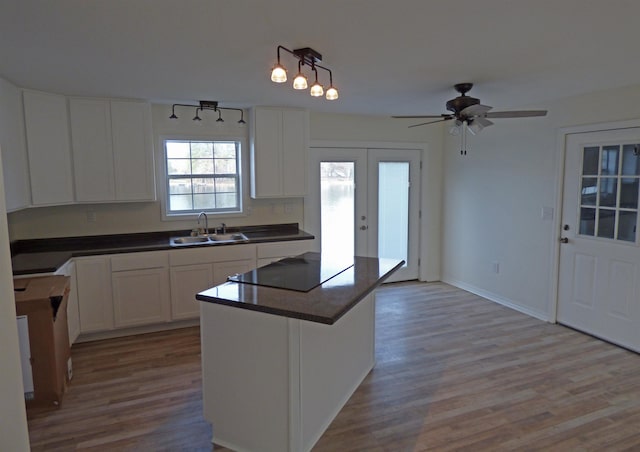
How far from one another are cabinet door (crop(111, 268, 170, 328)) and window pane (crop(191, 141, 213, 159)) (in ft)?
4.63

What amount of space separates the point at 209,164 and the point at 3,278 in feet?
12.6

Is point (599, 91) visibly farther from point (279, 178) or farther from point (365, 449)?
point (365, 449)

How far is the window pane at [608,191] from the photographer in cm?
375

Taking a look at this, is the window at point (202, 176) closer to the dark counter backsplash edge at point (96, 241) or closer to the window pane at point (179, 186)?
the window pane at point (179, 186)

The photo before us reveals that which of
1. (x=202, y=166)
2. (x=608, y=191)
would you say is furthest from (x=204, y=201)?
(x=608, y=191)

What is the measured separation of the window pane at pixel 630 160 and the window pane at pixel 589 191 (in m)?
0.28

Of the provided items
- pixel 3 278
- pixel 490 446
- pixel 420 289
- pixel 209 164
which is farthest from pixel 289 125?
pixel 3 278

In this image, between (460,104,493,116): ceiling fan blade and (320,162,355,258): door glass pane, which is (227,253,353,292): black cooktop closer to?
(460,104,493,116): ceiling fan blade

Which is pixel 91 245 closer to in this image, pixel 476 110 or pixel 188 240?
pixel 188 240

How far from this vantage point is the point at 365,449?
236 cm

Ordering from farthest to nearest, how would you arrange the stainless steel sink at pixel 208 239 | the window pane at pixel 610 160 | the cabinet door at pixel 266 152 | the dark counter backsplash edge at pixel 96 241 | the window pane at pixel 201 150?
1. the window pane at pixel 201 150
2. the cabinet door at pixel 266 152
3. the stainless steel sink at pixel 208 239
4. the dark counter backsplash edge at pixel 96 241
5. the window pane at pixel 610 160

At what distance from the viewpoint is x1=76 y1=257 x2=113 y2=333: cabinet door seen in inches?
148

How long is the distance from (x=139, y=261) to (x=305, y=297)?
2.35m

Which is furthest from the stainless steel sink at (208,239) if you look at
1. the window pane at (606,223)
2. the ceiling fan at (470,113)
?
the window pane at (606,223)
